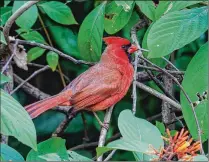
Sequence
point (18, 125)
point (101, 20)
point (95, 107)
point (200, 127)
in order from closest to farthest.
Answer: point (18, 125) → point (200, 127) → point (101, 20) → point (95, 107)

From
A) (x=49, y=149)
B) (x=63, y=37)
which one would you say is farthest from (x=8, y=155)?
(x=63, y=37)

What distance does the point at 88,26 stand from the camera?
2139 mm

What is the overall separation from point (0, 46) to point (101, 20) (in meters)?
0.52

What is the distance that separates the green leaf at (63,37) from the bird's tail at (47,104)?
0.57m

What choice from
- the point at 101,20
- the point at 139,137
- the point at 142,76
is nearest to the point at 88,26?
the point at 101,20

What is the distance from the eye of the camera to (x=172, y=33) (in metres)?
1.56

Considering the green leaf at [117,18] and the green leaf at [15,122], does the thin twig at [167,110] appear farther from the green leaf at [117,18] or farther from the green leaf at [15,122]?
the green leaf at [15,122]

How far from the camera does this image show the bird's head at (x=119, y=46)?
235 cm

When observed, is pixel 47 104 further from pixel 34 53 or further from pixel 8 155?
pixel 8 155

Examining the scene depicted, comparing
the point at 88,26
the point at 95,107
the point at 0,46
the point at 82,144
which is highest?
the point at 88,26

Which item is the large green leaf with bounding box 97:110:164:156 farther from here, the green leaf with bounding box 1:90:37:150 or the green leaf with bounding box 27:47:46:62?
the green leaf with bounding box 27:47:46:62

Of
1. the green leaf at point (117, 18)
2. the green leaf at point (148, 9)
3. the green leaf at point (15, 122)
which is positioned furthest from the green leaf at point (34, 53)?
the green leaf at point (15, 122)

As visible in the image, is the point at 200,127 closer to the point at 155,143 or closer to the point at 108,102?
the point at 155,143

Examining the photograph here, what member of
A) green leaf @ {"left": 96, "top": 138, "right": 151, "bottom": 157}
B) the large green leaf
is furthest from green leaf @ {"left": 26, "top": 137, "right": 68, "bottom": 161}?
green leaf @ {"left": 96, "top": 138, "right": 151, "bottom": 157}
